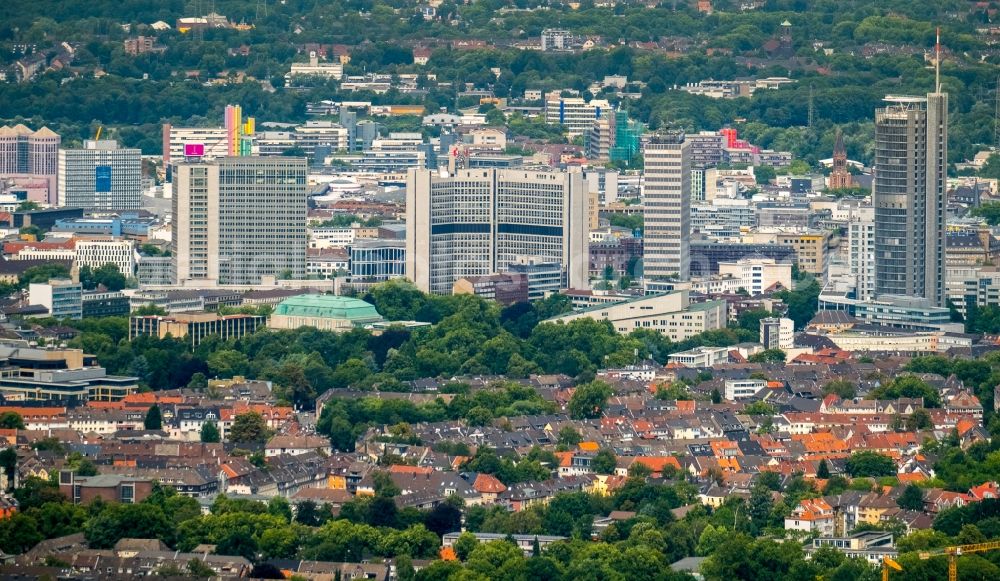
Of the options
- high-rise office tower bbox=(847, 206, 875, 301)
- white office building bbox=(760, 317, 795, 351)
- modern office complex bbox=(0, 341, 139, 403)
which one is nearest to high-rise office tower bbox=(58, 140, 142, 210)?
high-rise office tower bbox=(847, 206, 875, 301)

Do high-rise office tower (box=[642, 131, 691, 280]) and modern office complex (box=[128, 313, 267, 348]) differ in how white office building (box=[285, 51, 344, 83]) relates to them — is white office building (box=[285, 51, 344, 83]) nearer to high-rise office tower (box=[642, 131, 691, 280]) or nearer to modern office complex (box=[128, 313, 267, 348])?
high-rise office tower (box=[642, 131, 691, 280])

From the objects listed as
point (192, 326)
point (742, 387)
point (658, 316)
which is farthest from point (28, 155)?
point (742, 387)

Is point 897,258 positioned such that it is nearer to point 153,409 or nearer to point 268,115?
point 153,409

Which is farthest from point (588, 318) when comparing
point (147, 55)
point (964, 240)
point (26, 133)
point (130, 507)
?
point (147, 55)

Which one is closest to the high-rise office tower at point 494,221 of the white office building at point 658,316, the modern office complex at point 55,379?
the white office building at point 658,316

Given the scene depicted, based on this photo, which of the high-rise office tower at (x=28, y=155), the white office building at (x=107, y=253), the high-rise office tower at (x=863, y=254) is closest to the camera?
the high-rise office tower at (x=863, y=254)

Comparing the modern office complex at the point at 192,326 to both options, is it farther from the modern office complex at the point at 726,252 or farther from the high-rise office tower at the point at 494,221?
the modern office complex at the point at 726,252
